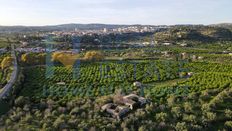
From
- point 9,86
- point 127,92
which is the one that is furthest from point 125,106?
point 9,86

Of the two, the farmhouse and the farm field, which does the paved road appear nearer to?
the farm field

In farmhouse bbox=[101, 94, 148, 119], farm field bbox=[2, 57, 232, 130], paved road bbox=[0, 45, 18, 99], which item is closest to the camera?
farm field bbox=[2, 57, 232, 130]

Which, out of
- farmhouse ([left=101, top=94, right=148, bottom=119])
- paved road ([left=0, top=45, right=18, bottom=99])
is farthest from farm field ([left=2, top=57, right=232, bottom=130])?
paved road ([left=0, top=45, right=18, bottom=99])

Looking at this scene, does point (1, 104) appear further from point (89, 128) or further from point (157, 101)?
point (157, 101)

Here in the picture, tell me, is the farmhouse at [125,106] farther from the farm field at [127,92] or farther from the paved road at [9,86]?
the paved road at [9,86]

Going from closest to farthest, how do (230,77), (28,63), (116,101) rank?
(116,101), (230,77), (28,63)

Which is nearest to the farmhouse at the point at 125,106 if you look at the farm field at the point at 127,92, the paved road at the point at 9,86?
the farm field at the point at 127,92

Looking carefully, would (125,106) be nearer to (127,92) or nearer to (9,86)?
(127,92)

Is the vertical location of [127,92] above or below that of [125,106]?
above

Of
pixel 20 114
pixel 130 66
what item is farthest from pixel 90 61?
pixel 20 114

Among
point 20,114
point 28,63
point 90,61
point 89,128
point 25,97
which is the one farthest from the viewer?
point 90,61

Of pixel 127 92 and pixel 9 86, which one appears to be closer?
pixel 127 92
